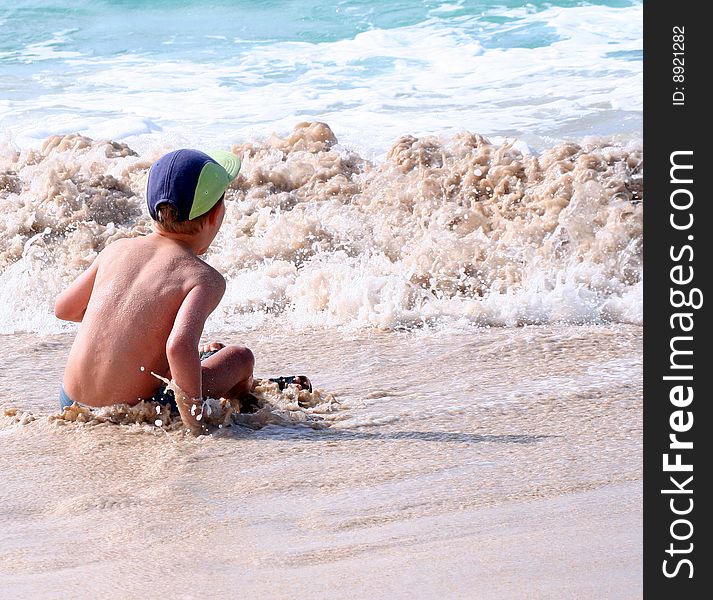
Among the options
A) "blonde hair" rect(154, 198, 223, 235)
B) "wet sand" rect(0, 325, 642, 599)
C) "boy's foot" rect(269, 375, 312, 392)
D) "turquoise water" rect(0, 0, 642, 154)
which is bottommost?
"wet sand" rect(0, 325, 642, 599)

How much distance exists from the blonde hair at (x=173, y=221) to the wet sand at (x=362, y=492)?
0.60m

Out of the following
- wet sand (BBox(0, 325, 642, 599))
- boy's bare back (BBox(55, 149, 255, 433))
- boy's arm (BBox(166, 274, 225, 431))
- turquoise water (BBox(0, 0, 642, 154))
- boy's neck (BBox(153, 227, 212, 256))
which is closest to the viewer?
wet sand (BBox(0, 325, 642, 599))

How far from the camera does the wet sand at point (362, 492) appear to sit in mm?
2014

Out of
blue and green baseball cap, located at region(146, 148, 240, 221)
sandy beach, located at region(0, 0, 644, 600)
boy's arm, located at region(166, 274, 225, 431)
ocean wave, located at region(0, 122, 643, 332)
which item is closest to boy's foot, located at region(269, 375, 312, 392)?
sandy beach, located at region(0, 0, 644, 600)

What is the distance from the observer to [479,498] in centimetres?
246

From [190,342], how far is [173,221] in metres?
0.41

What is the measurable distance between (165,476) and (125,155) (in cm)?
472

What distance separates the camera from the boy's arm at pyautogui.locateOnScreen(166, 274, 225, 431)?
284 centimetres

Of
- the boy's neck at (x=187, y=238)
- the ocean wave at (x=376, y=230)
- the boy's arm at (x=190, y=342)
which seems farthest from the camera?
the ocean wave at (x=376, y=230)

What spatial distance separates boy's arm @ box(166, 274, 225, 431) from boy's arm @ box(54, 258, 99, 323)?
38 cm

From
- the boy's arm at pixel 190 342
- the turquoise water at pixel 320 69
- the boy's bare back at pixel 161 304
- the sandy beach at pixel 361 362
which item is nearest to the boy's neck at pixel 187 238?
the boy's bare back at pixel 161 304

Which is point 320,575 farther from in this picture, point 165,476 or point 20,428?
point 20,428
